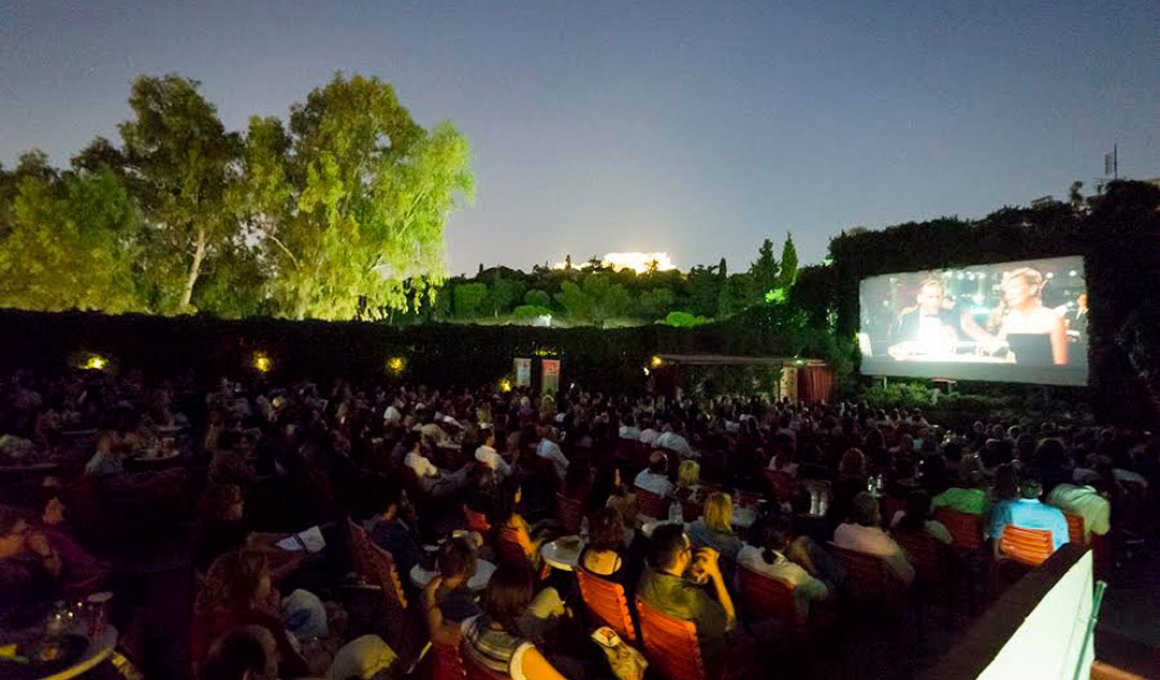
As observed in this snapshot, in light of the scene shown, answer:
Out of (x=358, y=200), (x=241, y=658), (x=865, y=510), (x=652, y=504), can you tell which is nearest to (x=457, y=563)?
(x=241, y=658)

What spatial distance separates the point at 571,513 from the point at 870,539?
9.16 feet

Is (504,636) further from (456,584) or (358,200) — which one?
(358,200)

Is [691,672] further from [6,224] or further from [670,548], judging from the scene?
[6,224]

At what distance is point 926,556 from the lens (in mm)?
5254

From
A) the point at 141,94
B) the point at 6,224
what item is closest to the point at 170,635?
the point at 141,94

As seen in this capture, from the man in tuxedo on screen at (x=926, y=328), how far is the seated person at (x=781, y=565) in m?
19.7

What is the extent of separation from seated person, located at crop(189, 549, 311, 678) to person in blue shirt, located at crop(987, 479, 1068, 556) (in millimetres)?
5633

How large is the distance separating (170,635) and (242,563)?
2.68 metres

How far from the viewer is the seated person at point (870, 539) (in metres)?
4.91

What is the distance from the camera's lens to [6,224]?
102ft

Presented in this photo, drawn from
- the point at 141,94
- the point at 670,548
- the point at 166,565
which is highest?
the point at 141,94

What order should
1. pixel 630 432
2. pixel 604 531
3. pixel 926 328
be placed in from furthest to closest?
pixel 926 328
pixel 630 432
pixel 604 531

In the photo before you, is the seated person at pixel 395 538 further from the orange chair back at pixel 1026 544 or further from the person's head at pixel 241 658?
the orange chair back at pixel 1026 544

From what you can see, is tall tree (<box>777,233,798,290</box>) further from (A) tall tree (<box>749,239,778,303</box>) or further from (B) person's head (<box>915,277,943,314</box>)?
(B) person's head (<box>915,277,943,314</box>)
